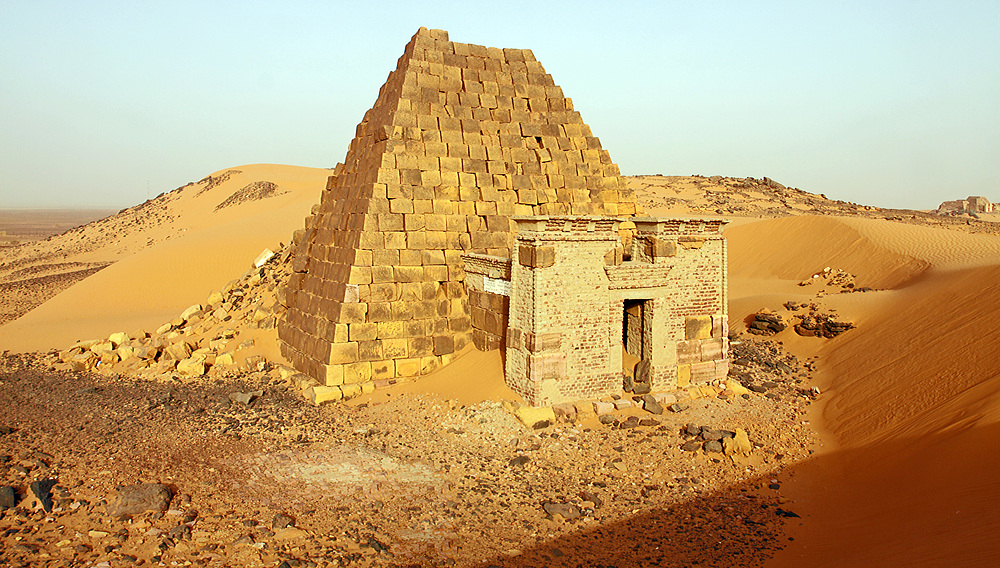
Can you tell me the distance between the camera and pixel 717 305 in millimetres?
10727

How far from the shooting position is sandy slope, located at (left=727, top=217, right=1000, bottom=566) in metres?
5.82

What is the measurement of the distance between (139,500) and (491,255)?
6406 mm

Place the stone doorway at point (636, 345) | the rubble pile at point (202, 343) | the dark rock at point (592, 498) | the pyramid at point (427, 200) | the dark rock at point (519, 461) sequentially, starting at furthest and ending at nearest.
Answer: the rubble pile at point (202, 343) < the pyramid at point (427, 200) < the stone doorway at point (636, 345) < the dark rock at point (519, 461) < the dark rock at point (592, 498)

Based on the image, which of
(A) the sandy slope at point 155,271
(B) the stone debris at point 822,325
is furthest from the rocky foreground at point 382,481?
(A) the sandy slope at point 155,271

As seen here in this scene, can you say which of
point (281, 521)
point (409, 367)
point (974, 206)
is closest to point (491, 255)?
point (409, 367)

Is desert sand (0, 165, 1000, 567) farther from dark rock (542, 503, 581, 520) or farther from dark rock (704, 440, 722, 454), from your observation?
dark rock (704, 440, 722, 454)

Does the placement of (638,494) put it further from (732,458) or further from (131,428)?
(131,428)

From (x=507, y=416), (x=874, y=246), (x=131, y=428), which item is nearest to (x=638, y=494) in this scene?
(x=507, y=416)

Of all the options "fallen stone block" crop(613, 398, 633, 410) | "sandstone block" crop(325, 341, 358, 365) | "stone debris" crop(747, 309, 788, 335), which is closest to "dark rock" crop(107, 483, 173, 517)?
"sandstone block" crop(325, 341, 358, 365)

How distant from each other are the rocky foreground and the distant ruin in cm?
84

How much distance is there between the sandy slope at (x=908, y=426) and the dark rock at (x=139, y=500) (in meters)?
5.84

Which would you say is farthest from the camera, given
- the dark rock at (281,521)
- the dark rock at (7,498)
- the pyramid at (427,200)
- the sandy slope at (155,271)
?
the sandy slope at (155,271)

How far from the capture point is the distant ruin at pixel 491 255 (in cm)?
954

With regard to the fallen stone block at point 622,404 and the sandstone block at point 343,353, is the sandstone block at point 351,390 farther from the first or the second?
the fallen stone block at point 622,404
